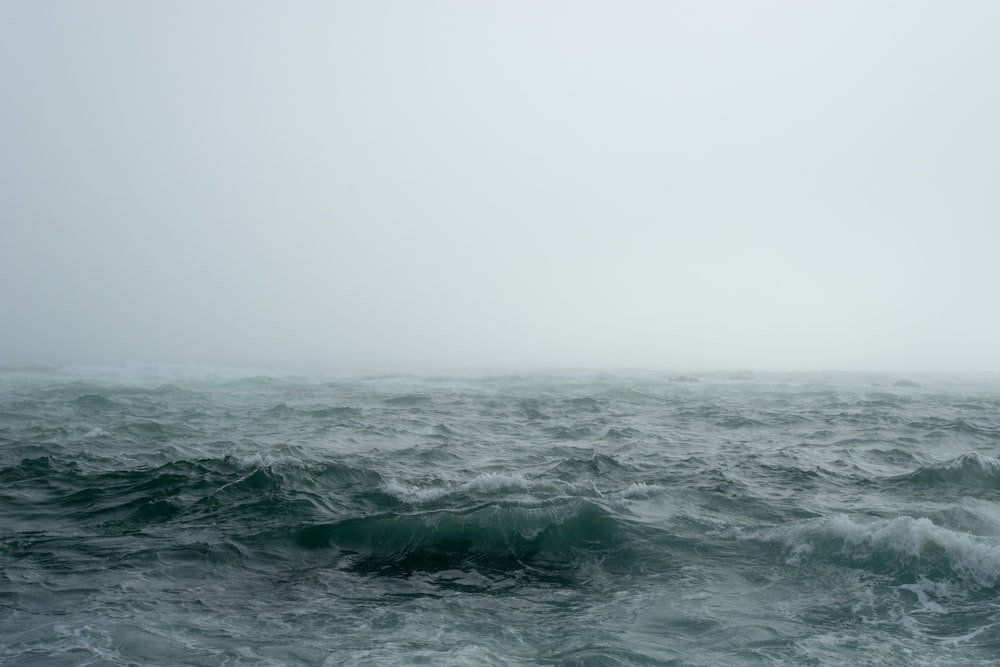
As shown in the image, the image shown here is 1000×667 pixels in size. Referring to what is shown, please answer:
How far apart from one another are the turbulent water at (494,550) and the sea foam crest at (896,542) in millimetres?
29

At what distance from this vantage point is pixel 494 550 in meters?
8.06

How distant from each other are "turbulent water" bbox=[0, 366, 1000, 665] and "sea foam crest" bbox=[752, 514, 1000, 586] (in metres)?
0.03

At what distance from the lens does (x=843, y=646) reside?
5.56m

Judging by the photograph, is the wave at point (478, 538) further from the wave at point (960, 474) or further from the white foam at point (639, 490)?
the wave at point (960, 474)

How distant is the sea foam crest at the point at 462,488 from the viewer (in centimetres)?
1027

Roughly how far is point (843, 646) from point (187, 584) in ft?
21.4

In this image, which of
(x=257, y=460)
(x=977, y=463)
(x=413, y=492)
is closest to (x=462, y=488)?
(x=413, y=492)

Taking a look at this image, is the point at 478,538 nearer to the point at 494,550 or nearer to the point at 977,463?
the point at 494,550

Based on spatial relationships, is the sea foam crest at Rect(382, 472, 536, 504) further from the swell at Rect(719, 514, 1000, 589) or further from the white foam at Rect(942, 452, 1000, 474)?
the white foam at Rect(942, 452, 1000, 474)

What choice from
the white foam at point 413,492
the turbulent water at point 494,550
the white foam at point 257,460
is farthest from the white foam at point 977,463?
the white foam at point 257,460

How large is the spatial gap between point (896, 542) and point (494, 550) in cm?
490

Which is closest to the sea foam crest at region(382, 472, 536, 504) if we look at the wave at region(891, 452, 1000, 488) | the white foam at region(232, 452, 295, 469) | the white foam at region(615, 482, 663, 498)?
the white foam at region(615, 482, 663, 498)

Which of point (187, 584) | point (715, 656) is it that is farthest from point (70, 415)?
point (715, 656)

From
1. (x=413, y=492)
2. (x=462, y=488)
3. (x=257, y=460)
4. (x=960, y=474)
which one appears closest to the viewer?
(x=413, y=492)
